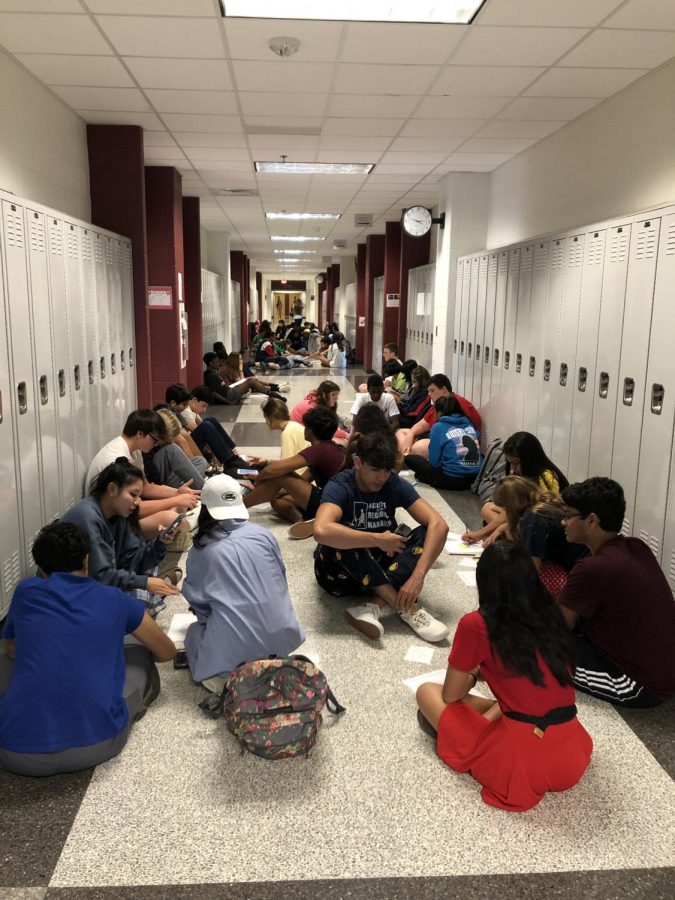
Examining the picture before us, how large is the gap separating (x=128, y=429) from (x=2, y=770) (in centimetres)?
241

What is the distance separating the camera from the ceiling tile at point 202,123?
6.36 m

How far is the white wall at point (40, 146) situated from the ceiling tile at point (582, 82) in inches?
141

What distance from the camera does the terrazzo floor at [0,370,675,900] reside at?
2199mm

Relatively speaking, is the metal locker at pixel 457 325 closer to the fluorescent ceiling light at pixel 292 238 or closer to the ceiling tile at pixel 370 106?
the ceiling tile at pixel 370 106

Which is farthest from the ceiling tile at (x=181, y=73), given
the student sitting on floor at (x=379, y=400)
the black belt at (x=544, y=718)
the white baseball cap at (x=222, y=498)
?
the black belt at (x=544, y=718)

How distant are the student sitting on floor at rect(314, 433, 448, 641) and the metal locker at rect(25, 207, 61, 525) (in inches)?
67.0

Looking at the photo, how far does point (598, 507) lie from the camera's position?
A: 10.1 feet

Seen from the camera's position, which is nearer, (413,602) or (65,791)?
(65,791)

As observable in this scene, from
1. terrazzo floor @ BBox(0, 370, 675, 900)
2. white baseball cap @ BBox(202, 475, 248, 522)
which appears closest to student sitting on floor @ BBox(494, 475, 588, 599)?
terrazzo floor @ BBox(0, 370, 675, 900)

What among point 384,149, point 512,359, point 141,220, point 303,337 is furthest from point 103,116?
point 303,337

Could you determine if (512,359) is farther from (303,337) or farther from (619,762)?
(303,337)

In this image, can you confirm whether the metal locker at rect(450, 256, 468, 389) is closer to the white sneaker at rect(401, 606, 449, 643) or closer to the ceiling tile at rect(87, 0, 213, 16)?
the ceiling tile at rect(87, 0, 213, 16)

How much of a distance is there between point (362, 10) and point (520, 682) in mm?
3554

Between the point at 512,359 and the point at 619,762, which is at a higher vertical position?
the point at 512,359
